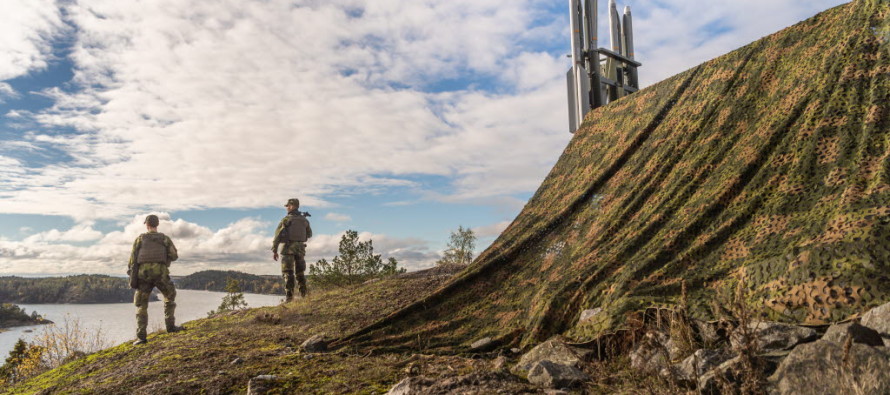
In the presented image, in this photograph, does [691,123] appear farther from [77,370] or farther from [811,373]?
[77,370]

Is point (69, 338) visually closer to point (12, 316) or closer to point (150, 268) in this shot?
point (150, 268)

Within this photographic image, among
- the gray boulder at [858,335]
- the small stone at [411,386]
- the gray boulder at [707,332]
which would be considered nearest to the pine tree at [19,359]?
the small stone at [411,386]

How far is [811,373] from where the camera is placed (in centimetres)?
211

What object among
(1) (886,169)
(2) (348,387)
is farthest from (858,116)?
(2) (348,387)

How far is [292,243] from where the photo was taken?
11.6 metres

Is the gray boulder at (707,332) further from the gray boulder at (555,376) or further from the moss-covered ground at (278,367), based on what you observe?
the gray boulder at (555,376)

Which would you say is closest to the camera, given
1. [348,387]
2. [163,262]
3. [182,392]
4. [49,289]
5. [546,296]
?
[348,387]

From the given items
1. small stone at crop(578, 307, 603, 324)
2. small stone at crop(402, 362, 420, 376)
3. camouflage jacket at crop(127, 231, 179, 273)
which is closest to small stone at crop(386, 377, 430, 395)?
small stone at crop(402, 362, 420, 376)

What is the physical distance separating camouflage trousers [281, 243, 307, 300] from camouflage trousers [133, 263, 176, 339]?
9.56 ft

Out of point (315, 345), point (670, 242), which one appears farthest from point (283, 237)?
point (670, 242)

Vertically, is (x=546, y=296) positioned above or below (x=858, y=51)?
below

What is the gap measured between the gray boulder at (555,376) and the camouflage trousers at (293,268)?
9.50 metres

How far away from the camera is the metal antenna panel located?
9.77 meters

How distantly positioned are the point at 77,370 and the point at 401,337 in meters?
4.52
